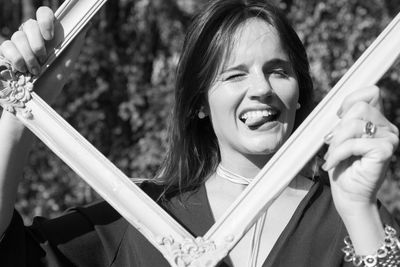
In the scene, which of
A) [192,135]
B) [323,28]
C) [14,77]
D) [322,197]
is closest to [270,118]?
[322,197]

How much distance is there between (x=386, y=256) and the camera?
5.82 ft

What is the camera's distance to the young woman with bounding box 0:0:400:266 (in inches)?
83.5

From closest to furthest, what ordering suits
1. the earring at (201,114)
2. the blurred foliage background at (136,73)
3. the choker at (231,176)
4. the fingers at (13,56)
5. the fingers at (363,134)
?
the fingers at (363,134)
the fingers at (13,56)
the choker at (231,176)
the earring at (201,114)
the blurred foliage background at (136,73)

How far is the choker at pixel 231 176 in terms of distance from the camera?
7.67ft

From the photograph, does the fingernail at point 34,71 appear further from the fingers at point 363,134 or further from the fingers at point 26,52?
the fingers at point 363,134

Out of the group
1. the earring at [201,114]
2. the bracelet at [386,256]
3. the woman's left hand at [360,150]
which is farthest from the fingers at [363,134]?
the earring at [201,114]

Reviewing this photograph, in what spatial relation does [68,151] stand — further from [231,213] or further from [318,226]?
[318,226]

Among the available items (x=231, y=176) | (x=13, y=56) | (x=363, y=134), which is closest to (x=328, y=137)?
(x=363, y=134)

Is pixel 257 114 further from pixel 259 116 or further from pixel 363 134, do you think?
pixel 363 134

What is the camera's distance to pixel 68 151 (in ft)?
6.82

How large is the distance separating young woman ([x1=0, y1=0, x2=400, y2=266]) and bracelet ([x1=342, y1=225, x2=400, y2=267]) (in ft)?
0.17

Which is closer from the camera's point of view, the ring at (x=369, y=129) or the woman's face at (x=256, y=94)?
the ring at (x=369, y=129)

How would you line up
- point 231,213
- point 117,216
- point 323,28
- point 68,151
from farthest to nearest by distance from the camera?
1. point 323,28
2. point 117,216
3. point 68,151
4. point 231,213

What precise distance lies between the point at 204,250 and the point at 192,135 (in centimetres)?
68
